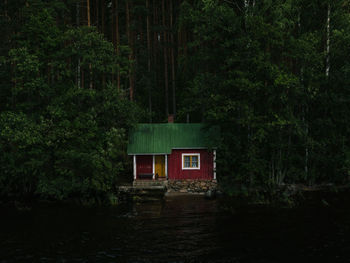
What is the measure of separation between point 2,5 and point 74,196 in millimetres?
16479

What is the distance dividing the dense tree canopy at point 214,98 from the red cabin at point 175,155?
122 cm

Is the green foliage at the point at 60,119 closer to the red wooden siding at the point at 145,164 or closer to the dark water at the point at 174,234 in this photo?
the dark water at the point at 174,234

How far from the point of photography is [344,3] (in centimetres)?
2903

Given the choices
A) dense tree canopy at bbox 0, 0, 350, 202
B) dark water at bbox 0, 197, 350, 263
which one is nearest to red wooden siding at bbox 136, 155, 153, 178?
dense tree canopy at bbox 0, 0, 350, 202

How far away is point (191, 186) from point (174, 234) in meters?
10.1

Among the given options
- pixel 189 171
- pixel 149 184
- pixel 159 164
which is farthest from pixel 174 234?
pixel 159 164

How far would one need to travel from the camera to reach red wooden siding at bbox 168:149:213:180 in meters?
28.8

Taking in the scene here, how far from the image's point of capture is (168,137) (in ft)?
95.1

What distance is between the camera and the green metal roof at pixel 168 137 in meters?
28.0

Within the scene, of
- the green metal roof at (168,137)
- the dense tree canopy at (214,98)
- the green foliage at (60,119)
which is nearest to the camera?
the green foliage at (60,119)

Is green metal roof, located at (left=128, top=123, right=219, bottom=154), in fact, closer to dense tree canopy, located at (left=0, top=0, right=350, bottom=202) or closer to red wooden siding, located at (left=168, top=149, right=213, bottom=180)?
red wooden siding, located at (left=168, top=149, right=213, bottom=180)

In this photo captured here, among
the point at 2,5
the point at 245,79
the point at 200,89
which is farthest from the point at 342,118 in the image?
the point at 2,5

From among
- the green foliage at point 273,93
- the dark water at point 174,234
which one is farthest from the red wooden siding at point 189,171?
the dark water at point 174,234

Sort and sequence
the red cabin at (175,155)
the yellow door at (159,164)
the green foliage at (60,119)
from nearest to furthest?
the green foliage at (60,119), the red cabin at (175,155), the yellow door at (159,164)
